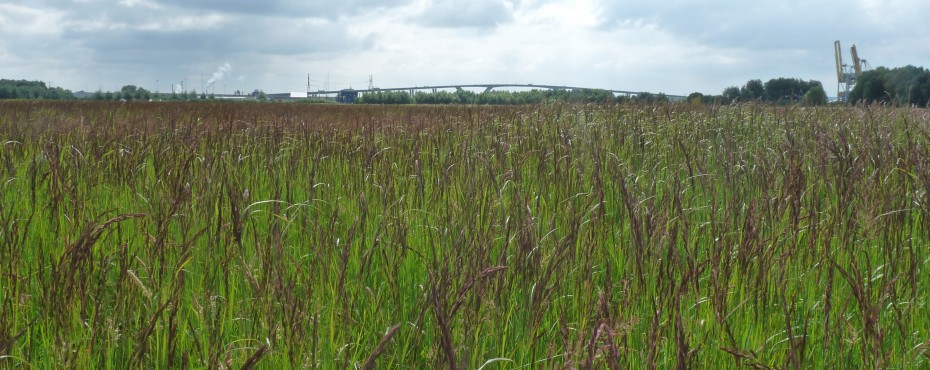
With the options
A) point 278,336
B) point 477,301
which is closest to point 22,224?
point 278,336

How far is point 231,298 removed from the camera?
78.5 inches

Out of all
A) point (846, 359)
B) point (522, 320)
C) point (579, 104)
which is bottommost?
point (846, 359)

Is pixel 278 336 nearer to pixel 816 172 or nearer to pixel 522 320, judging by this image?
pixel 522 320

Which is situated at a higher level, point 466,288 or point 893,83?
point 893,83

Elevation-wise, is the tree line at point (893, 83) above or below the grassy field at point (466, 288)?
above

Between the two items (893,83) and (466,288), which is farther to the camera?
(893,83)

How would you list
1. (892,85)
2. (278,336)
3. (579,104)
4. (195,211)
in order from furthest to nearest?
1. (892,85)
2. (579,104)
3. (195,211)
4. (278,336)

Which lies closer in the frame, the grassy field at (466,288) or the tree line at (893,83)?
the grassy field at (466,288)

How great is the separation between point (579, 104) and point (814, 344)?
6.80 m

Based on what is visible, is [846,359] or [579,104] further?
[579,104]

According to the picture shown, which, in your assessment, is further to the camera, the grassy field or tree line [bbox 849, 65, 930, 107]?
tree line [bbox 849, 65, 930, 107]

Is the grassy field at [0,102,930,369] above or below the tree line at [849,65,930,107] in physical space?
below

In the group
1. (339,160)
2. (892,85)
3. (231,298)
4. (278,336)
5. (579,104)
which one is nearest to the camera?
(278,336)

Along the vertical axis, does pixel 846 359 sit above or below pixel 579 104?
below
